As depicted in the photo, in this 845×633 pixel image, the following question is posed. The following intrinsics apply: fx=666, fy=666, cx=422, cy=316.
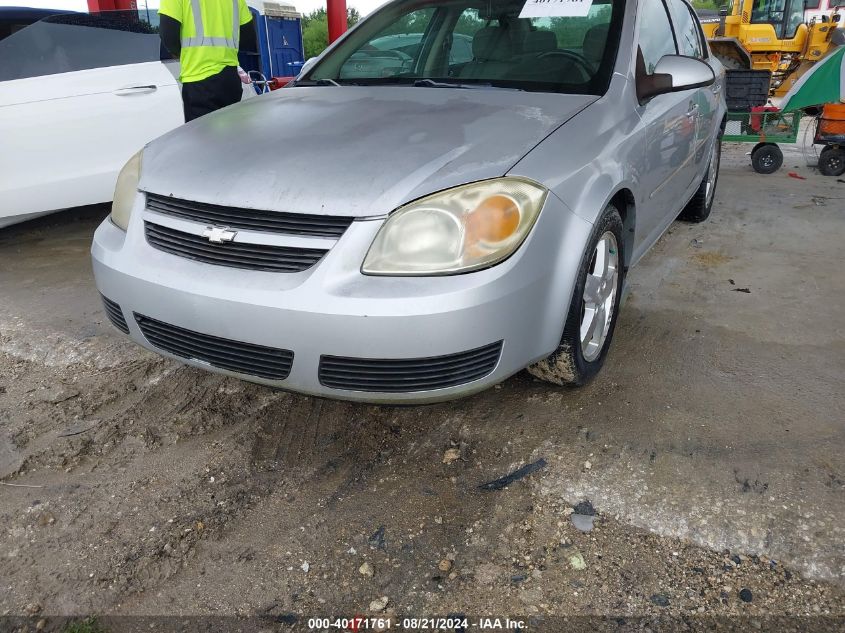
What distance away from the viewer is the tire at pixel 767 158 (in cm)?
669

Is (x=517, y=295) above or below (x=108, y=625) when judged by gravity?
above

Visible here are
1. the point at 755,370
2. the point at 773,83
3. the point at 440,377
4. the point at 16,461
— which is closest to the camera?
the point at 440,377

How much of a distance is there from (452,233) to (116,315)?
47.1 inches

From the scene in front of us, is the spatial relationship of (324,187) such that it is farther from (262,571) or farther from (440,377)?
(262,571)

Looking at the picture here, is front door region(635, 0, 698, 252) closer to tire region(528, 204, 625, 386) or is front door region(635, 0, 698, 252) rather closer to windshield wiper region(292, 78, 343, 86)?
tire region(528, 204, 625, 386)

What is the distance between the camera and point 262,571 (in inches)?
68.4

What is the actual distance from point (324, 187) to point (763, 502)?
155cm

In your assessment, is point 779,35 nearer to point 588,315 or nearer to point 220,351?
point 588,315

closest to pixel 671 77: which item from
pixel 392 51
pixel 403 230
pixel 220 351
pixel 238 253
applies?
pixel 392 51

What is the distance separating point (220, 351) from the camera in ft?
6.40

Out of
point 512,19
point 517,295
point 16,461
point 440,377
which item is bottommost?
point 16,461

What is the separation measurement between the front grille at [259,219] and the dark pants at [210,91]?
236cm

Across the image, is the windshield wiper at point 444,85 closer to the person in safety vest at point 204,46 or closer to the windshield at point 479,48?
the windshield at point 479,48

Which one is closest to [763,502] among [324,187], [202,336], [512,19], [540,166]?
[540,166]
